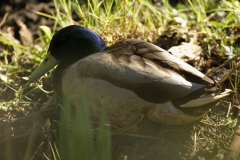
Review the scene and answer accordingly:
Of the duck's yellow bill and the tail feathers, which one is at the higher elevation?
the duck's yellow bill

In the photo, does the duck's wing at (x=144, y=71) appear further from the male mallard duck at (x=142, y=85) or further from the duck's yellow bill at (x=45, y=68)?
the duck's yellow bill at (x=45, y=68)

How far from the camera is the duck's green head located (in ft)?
12.1

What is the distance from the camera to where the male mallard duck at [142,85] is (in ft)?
9.94

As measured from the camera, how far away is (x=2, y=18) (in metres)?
5.32

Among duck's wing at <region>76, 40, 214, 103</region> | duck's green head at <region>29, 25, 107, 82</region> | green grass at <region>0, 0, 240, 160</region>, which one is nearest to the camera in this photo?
duck's wing at <region>76, 40, 214, 103</region>

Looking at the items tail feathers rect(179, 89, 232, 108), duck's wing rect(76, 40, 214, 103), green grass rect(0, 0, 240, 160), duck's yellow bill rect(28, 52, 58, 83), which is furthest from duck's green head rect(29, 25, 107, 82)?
tail feathers rect(179, 89, 232, 108)

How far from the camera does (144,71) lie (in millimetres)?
3051

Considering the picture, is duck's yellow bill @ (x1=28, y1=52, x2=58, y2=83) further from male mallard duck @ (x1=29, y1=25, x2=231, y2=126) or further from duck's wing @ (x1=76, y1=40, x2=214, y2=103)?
duck's wing @ (x1=76, y1=40, x2=214, y2=103)

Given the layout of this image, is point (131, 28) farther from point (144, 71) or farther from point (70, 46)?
point (144, 71)

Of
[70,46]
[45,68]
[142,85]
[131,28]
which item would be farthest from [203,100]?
[131,28]

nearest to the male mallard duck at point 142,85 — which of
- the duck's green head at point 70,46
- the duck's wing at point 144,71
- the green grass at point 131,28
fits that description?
the duck's wing at point 144,71

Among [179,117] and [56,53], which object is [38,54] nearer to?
[56,53]

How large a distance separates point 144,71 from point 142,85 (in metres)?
0.08

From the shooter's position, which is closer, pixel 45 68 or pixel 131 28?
pixel 45 68
